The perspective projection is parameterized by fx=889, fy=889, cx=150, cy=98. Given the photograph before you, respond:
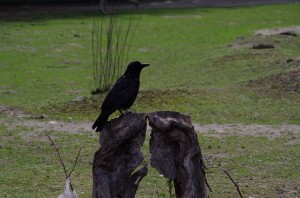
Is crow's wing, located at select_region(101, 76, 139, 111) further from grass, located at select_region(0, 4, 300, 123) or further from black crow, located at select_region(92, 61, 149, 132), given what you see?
grass, located at select_region(0, 4, 300, 123)

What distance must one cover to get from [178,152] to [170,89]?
8.49 metres

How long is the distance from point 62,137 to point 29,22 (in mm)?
16756

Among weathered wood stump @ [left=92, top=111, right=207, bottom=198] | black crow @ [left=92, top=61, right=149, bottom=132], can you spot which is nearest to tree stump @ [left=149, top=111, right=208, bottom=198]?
weathered wood stump @ [left=92, top=111, right=207, bottom=198]

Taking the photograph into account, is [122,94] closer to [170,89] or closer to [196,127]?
[196,127]

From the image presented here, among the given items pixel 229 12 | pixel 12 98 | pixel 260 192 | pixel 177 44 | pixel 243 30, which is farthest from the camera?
pixel 229 12

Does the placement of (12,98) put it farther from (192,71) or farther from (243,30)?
(243,30)

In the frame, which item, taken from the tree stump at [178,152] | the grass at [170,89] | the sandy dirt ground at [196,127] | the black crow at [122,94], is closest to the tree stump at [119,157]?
the tree stump at [178,152]

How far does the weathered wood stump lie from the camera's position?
23.6ft

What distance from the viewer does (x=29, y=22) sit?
2847cm

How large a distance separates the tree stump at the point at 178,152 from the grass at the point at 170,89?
163 cm

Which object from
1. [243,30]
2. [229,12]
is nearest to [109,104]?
[243,30]

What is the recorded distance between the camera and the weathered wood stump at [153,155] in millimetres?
7180

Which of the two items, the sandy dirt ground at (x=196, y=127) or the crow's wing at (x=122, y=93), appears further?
the sandy dirt ground at (x=196, y=127)

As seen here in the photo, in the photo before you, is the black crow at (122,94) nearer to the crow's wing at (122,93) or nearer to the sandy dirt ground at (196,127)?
the crow's wing at (122,93)
